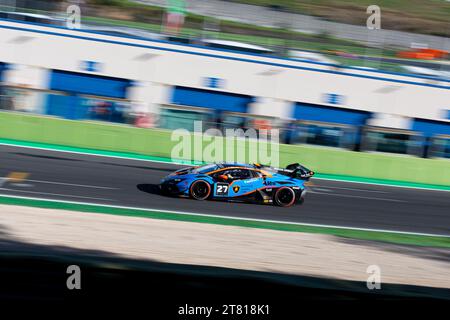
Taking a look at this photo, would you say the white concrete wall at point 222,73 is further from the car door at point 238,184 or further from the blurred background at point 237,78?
the car door at point 238,184

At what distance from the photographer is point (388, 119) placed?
27.6 metres

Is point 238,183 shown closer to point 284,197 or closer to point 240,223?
point 284,197

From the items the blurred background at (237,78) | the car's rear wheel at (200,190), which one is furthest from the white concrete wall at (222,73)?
the car's rear wheel at (200,190)

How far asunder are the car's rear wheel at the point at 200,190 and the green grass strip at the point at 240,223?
1209 mm

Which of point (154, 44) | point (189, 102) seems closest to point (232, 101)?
point (189, 102)

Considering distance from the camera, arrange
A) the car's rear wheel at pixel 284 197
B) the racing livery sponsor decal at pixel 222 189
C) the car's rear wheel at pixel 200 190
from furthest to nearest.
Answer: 1. the car's rear wheel at pixel 284 197
2. the racing livery sponsor decal at pixel 222 189
3. the car's rear wheel at pixel 200 190

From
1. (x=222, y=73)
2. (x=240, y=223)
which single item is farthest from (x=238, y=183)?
(x=222, y=73)

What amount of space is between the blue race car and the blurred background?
677 centimetres

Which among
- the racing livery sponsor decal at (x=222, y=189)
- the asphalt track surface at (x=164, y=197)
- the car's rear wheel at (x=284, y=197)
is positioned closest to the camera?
the asphalt track surface at (x=164, y=197)

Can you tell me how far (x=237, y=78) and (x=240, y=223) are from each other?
1389cm

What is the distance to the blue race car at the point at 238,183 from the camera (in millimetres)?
14844

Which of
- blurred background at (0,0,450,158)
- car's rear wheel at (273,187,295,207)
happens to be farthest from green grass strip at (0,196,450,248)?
blurred background at (0,0,450,158)

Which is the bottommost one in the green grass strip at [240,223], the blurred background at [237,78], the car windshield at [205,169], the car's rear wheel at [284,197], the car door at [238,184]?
the green grass strip at [240,223]
